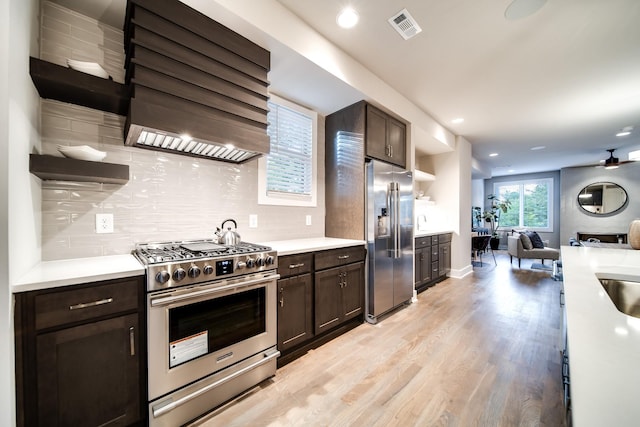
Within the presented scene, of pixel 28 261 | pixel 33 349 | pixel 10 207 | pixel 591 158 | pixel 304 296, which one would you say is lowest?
pixel 304 296

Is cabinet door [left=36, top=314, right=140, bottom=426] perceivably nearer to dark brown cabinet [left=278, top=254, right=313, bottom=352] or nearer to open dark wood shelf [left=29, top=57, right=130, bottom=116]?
dark brown cabinet [left=278, top=254, right=313, bottom=352]

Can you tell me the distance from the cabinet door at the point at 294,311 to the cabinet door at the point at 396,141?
78.8 inches

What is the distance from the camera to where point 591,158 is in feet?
22.4

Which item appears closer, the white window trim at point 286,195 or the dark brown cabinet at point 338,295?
the dark brown cabinet at point 338,295

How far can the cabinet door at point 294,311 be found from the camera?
1999mm

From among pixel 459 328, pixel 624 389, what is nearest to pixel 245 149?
pixel 624 389

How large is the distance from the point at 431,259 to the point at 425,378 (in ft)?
8.56

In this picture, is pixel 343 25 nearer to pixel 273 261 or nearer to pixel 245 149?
pixel 245 149

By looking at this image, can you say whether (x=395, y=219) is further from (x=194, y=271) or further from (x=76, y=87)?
(x=76, y=87)

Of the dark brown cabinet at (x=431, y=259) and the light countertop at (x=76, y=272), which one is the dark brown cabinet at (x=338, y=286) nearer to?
the light countertop at (x=76, y=272)

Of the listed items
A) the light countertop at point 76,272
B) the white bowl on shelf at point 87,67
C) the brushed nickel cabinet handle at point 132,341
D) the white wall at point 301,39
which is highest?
the white wall at point 301,39

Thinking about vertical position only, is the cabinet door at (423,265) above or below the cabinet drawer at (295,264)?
below

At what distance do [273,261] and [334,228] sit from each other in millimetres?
1348

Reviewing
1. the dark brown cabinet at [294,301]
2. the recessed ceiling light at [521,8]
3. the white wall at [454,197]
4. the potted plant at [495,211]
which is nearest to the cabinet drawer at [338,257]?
the dark brown cabinet at [294,301]
